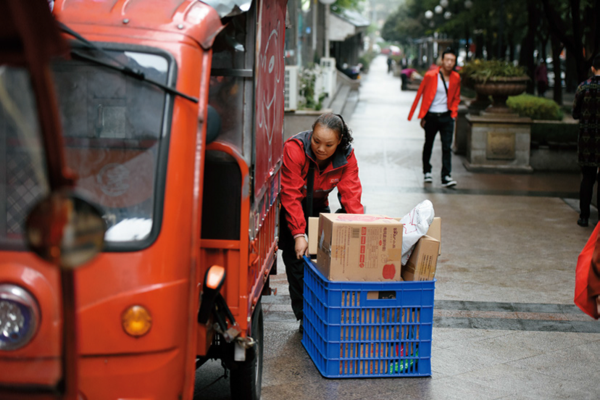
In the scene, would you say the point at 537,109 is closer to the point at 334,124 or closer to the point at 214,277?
Answer: the point at 334,124

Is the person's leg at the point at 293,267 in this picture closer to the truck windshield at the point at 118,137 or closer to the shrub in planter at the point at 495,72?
the truck windshield at the point at 118,137

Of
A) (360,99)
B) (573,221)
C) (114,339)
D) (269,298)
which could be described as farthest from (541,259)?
(360,99)

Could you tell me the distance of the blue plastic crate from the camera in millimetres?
3900

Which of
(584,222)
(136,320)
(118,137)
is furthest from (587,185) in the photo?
(136,320)

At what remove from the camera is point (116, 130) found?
2.79 meters

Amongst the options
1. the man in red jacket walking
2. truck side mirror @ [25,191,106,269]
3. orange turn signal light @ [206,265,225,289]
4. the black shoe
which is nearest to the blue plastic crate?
orange turn signal light @ [206,265,225,289]

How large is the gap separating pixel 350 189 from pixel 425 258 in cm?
82

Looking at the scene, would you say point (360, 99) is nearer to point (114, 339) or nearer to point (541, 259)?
point (541, 259)

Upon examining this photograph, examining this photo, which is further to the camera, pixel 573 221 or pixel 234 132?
pixel 573 221

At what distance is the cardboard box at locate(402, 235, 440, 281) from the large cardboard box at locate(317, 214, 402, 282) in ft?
0.38

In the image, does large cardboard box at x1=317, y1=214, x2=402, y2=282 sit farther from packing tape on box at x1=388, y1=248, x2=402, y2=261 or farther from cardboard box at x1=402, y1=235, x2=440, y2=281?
cardboard box at x1=402, y1=235, x2=440, y2=281

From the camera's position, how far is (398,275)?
3943mm

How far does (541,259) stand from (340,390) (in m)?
3.68

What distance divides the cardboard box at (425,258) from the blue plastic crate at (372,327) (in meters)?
0.07
